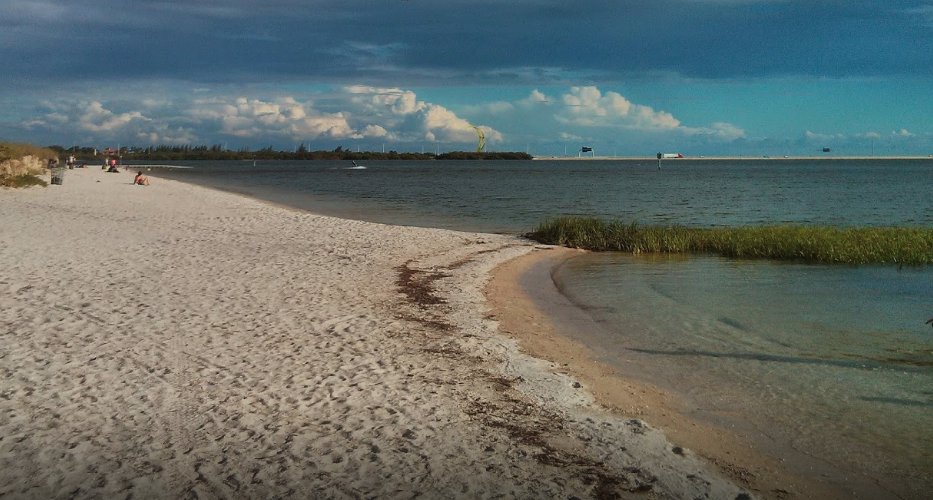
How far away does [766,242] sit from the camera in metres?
22.1

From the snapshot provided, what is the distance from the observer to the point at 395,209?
43.8 m

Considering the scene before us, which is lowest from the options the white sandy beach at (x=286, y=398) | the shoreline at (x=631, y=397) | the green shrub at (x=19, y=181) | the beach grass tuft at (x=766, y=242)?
the shoreline at (x=631, y=397)

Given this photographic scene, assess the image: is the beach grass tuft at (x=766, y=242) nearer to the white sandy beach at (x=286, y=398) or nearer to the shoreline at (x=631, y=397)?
the shoreline at (x=631, y=397)

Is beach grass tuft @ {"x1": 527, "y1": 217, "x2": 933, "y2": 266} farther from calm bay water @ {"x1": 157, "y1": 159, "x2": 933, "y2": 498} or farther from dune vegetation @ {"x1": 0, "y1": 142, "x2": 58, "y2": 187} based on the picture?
dune vegetation @ {"x1": 0, "y1": 142, "x2": 58, "y2": 187}

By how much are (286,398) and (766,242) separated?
1801 cm

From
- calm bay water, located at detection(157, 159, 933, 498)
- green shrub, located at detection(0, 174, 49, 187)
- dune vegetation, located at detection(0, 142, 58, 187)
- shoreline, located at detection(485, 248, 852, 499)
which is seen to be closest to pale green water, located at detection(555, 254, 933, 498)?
calm bay water, located at detection(157, 159, 933, 498)

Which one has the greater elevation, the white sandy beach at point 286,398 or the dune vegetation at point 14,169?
the dune vegetation at point 14,169

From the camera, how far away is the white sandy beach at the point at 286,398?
6.12 meters

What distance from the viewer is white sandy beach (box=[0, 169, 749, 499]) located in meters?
6.12

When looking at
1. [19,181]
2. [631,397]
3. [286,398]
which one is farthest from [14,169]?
[631,397]

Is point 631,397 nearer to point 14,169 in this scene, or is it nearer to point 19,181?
point 19,181

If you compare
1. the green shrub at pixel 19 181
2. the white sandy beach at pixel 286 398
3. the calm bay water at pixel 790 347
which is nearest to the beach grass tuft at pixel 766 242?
the calm bay water at pixel 790 347

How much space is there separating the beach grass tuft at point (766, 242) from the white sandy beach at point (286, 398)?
9.52m

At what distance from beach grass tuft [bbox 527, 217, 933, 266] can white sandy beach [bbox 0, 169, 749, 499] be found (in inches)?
375
